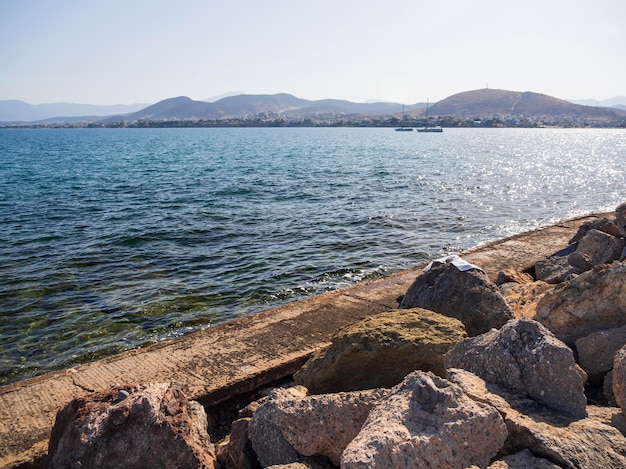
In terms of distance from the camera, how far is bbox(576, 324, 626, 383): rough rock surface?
4410 mm

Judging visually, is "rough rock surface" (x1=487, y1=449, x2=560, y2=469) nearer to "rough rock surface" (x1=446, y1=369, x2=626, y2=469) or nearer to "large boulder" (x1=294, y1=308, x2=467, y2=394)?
"rough rock surface" (x1=446, y1=369, x2=626, y2=469)

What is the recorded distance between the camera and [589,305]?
16.5 feet

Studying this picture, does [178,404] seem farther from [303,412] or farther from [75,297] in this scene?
[75,297]

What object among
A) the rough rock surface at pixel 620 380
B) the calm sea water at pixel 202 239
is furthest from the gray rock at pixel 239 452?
the calm sea water at pixel 202 239

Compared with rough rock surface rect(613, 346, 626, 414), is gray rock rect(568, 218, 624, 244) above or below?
below

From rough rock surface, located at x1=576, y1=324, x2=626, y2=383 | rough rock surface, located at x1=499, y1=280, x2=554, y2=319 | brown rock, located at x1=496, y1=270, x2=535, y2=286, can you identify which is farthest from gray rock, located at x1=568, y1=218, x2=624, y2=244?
rough rock surface, located at x1=576, y1=324, x2=626, y2=383

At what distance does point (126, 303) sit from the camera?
392 inches

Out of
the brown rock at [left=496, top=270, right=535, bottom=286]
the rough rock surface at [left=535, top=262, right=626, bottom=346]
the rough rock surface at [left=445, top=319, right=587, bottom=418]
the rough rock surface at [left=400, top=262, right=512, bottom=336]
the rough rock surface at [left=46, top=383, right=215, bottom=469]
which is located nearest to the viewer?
the rough rock surface at [left=46, top=383, right=215, bottom=469]

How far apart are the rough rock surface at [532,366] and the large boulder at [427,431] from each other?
2.04 feet

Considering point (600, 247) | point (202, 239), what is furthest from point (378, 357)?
point (202, 239)

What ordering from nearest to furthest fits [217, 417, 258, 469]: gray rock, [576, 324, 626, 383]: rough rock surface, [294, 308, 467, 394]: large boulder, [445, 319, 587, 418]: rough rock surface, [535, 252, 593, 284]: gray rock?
1. [445, 319, 587, 418]: rough rock surface
2. [217, 417, 258, 469]: gray rock
3. [576, 324, 626, 383]: rough rock surface
4. [294, 308, 467, 394]: large boulder
5. [535, 252, 593, 284]: gray rock

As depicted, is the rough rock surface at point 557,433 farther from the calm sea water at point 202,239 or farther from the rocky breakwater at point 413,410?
the calm sea water at point 202,239

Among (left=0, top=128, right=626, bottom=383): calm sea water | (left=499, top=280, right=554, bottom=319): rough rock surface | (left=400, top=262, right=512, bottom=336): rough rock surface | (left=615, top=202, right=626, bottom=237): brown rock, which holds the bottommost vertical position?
(left=0, top=128, right=626, bottom=383): calm sea water

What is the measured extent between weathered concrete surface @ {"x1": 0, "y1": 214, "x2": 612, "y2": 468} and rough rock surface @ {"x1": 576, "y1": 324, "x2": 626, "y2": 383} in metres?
2.99
